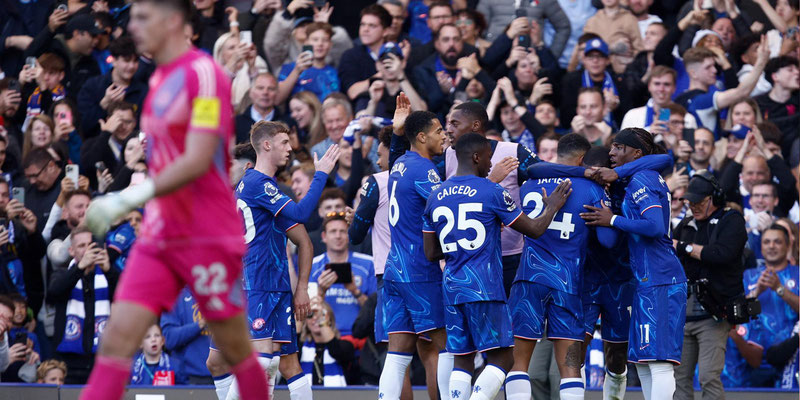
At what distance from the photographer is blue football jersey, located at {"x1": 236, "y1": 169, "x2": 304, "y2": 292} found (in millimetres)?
8906

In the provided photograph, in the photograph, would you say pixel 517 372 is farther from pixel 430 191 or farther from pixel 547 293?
pixel 430 191

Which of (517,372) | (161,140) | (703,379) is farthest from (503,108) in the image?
(161,140)

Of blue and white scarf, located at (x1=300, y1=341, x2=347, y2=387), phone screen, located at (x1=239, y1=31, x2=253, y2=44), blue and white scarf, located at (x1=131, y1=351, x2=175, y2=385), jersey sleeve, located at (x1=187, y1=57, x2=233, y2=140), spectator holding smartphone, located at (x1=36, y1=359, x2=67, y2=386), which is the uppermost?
jersey sleeve, located at (x1=187, y1=57, x2=233, y2=140)

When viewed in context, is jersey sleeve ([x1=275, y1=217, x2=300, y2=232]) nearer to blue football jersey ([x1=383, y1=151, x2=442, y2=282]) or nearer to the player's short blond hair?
the player's short blond hair

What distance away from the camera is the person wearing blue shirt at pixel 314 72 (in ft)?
48.2

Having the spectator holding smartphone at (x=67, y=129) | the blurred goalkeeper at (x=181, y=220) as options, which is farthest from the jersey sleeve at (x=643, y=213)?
the spectator holding smartphone at (x=67, y=129)

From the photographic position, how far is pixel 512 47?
14484 millimetres

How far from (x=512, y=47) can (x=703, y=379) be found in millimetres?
5824

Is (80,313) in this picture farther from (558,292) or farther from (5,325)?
(558,292)

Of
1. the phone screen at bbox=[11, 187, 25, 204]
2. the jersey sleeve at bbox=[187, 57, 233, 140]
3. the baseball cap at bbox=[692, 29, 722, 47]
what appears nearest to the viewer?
the jersey sleeve at bbox=[187, 57, 233, 140]

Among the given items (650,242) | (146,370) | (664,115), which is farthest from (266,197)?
(664,115)

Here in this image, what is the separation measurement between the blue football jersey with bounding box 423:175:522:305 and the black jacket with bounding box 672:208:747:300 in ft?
8.58

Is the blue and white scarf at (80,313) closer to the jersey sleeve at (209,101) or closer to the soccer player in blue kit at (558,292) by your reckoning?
the soccer player in blue kit at (558,292)

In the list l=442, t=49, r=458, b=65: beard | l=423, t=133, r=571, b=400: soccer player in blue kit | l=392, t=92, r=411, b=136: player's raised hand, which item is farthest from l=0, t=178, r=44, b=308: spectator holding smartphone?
l=423, t=133, r=571, b=400: soccer player in blue kit
